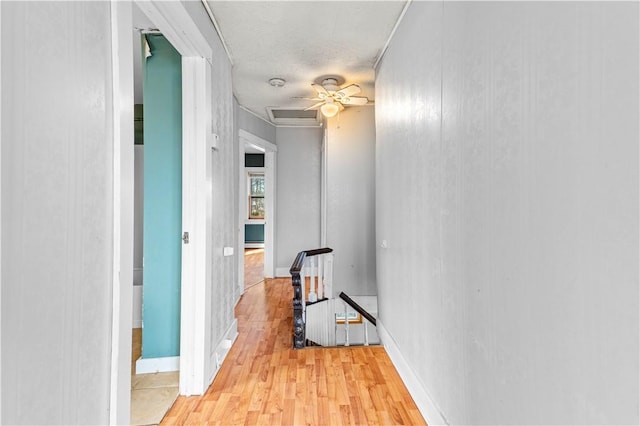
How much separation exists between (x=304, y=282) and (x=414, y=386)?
140 centimetres

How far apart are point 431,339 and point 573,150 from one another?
4.10 feet

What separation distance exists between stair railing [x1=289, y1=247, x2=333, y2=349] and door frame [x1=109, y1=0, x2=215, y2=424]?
0.88 metres

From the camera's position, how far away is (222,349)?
8.16 feet

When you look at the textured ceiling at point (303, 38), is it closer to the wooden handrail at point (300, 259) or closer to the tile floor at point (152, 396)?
the wooden handrail at point (300, 259)

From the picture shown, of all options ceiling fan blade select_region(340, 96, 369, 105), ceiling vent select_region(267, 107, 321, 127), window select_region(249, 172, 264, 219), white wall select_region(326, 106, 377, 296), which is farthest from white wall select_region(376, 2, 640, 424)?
window select_region(249, 172, 264, 219)

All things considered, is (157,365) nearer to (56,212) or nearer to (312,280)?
(312,280)

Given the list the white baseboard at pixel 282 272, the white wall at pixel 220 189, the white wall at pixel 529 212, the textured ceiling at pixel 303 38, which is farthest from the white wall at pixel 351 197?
the white wall at pixel 529 212

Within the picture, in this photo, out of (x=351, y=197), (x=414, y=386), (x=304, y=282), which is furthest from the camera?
(x=351, y=197)

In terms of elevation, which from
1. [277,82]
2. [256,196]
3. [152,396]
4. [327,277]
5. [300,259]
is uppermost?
[277,82]

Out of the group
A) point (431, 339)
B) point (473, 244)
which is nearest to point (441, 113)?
point (473, 244)

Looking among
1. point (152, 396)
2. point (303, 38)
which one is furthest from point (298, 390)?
point (303, 38)

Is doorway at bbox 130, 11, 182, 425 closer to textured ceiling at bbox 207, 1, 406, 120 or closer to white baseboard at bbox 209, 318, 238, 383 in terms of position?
white baseboard at bbox 209, 318, 238, 383

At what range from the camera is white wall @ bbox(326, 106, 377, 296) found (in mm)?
4258

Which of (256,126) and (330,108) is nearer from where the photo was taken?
(330,108)
